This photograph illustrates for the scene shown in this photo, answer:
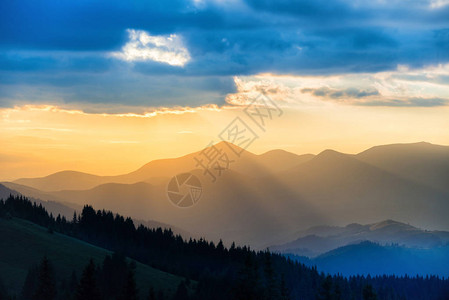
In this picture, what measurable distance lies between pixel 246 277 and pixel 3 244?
3282 inches

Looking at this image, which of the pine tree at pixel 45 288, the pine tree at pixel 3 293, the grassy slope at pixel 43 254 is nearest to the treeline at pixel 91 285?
the pine tree at pixel 45 288

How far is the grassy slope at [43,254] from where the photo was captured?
158 metres

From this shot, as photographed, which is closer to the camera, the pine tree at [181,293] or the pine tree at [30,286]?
the pine tree at [30,286]

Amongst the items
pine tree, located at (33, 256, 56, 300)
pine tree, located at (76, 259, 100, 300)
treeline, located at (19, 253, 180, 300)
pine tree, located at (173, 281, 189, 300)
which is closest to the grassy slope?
treeline, located at (19, 253, 180, 300)

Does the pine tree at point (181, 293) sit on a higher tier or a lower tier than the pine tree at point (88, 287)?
lower

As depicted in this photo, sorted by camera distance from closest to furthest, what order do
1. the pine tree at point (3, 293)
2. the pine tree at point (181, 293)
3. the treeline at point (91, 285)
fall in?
the treeline at point (91, 285) → the pine tree at point (3, 293) → the pine tree at point (181, 293)

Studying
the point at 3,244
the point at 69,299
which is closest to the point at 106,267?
the point at 69,299

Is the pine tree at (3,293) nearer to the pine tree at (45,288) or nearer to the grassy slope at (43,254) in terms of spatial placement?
the grassy slope at (43,254)

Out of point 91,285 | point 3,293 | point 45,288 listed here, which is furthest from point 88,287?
point 3,293

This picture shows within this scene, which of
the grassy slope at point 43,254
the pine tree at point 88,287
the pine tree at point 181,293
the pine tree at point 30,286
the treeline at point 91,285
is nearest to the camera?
the pine tree at point 88,287

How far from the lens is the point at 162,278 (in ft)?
563

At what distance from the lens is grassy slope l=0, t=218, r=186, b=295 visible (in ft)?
517

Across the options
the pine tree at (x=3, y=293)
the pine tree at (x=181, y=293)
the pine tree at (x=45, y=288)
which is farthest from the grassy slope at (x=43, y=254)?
the pine tree at (x=45, y=288)

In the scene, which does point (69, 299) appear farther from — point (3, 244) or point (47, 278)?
point (3, 244)
